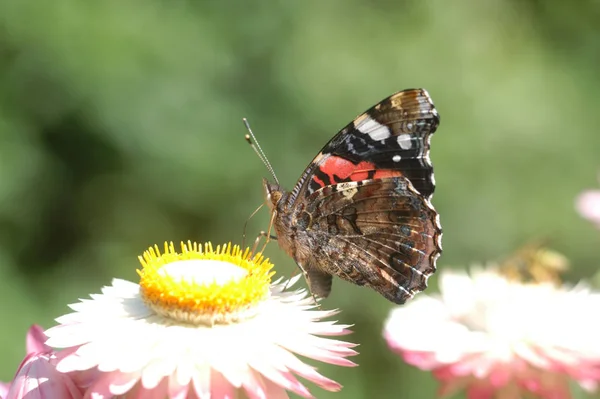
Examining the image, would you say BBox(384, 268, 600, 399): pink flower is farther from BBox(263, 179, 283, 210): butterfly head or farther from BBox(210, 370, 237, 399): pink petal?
BBox(210, 370, 237, 399): pink petal

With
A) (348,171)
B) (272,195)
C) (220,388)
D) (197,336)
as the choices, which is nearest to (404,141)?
(348,171)

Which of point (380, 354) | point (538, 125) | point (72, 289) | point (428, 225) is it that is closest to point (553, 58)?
point (538, 125)

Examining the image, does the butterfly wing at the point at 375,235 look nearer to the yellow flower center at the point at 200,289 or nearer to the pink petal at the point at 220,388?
the yellow flower center at the point at 200,289

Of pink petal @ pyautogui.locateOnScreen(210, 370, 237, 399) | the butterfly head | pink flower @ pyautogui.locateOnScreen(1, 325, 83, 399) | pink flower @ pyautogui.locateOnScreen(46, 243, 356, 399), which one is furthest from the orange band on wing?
pink flower @ pyautogui.locateOnScreen(1, 325, 83, 399)

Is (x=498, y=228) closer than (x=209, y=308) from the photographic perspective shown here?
No

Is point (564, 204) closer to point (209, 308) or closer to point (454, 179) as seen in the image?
point (454, 179)

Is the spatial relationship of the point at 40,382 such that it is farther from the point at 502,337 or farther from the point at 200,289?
the point at 502,337
